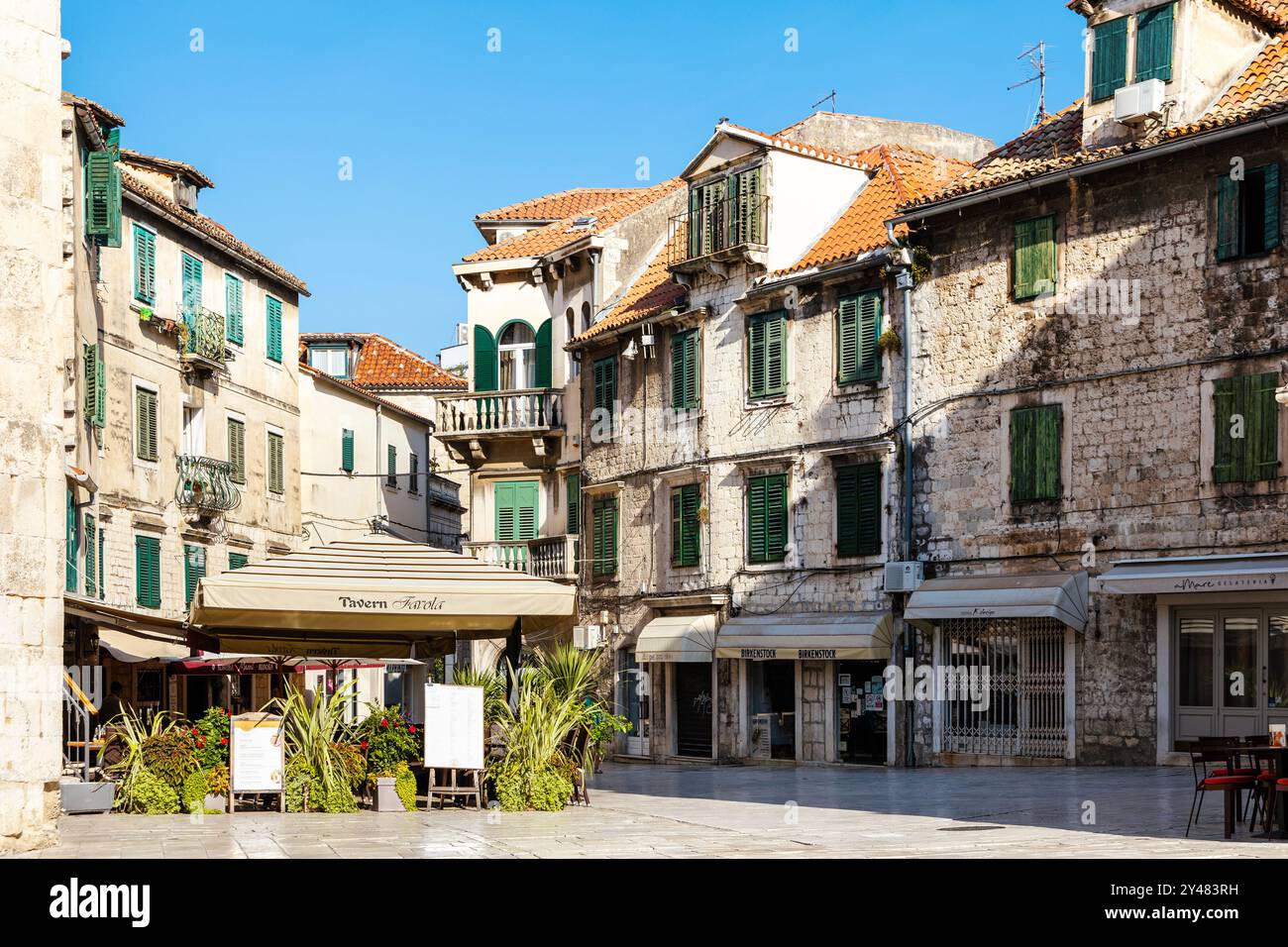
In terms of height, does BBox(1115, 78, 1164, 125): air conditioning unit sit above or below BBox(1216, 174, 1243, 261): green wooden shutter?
above

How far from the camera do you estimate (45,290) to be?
14594mm

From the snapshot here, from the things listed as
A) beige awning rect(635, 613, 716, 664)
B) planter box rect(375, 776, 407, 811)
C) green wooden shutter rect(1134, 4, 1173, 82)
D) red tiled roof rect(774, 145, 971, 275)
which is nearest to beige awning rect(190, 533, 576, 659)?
planter box rect(375, 776, 407, 811)

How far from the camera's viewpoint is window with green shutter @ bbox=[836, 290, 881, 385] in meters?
32.0

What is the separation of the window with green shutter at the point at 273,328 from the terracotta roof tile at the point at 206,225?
0.62 meters

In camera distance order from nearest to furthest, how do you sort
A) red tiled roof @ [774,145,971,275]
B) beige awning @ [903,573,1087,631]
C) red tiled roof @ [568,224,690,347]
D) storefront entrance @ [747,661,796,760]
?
1. beige awning @ [903,573,1087,631]
2. red tiled roof @ [774,145,971,275]
3. storefront entrance @ [747,661,796,760]
4. red tiled roof @ [568,224,690,347]

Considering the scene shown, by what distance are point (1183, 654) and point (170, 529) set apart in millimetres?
20103

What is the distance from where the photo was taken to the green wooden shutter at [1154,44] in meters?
27.5

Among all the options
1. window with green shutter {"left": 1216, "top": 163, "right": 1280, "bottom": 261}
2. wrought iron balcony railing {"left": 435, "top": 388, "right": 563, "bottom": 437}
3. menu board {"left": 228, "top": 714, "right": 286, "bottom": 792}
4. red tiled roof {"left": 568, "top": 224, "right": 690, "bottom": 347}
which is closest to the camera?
menu board {"left": 228, "top": 714, "right": 286, "bottom": 792}

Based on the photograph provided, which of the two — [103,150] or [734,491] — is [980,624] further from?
[103,150]

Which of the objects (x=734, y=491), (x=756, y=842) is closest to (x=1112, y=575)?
(x=734, y=491)

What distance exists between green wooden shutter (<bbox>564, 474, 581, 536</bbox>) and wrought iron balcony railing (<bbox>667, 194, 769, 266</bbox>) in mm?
6845

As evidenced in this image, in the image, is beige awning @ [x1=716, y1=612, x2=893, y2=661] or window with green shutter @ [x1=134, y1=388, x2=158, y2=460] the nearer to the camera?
beige awning @ [x1=716, y1=612, x2=893, y2=661]

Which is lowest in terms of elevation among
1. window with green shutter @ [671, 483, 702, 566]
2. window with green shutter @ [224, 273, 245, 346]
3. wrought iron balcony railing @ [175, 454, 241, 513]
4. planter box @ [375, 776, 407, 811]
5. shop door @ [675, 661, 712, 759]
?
shop door @ [675, 661, 712, 759]

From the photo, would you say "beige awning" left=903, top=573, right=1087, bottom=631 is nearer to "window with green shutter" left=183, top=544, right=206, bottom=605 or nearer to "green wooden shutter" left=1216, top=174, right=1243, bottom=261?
"green wooden shutter" left=1216, top=174, right=1243, bottom=261
